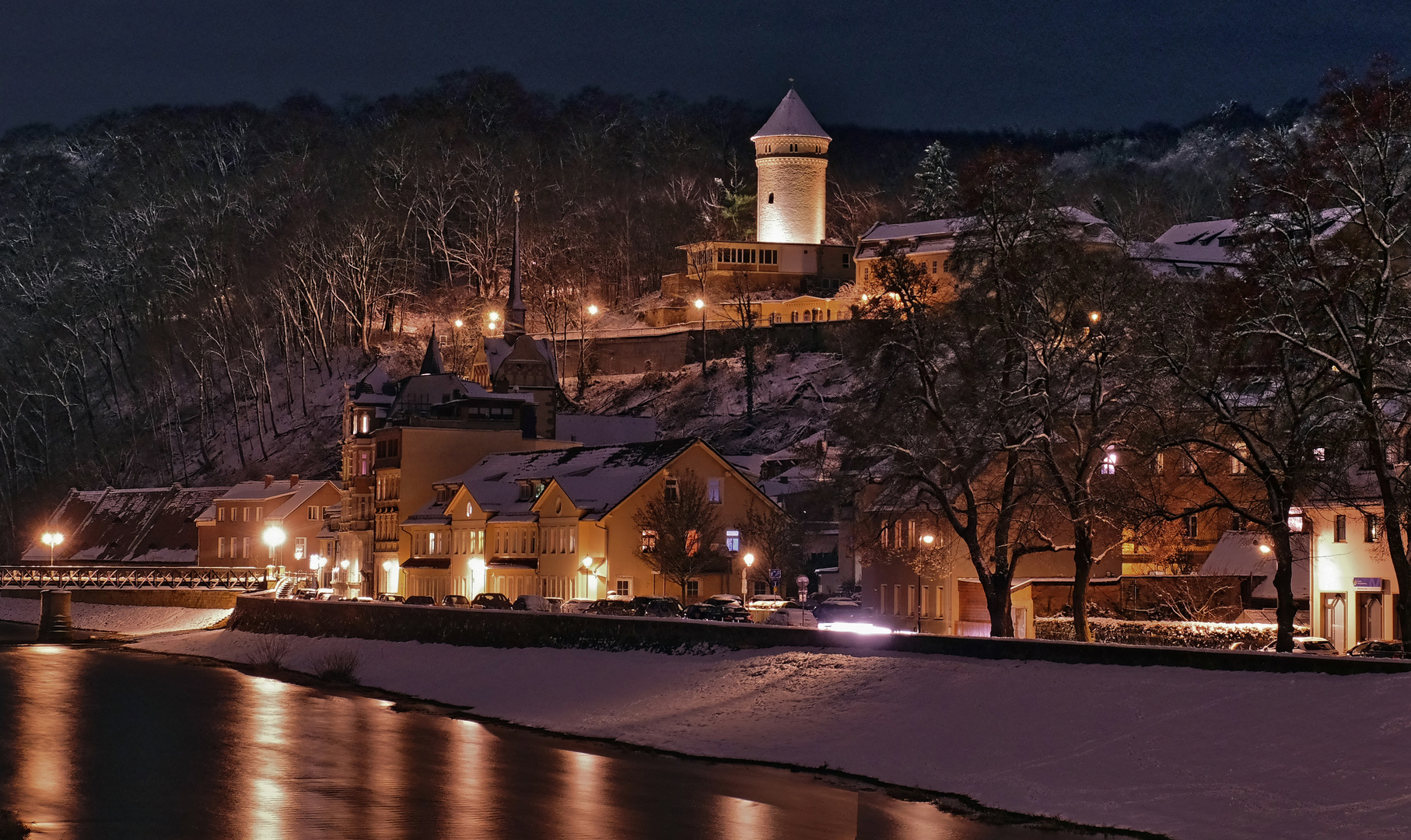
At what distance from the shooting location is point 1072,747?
34594 millimetres

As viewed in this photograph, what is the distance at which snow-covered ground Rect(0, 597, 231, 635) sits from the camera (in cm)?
8456

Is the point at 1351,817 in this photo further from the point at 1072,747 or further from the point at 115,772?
the point at 115,772

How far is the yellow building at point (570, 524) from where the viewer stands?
8244cm

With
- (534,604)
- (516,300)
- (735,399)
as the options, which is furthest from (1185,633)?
(516,300)

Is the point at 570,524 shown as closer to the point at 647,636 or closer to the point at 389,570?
the point at 389,570

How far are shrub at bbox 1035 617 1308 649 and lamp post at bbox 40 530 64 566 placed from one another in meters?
77.0

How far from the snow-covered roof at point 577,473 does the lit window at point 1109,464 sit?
32.5 metres

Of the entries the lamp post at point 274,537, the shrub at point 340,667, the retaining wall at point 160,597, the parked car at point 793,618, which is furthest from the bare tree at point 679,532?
the lamp post at point 274,537

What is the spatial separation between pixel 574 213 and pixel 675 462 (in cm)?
7575

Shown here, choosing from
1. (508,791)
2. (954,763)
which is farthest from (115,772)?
(954,763)

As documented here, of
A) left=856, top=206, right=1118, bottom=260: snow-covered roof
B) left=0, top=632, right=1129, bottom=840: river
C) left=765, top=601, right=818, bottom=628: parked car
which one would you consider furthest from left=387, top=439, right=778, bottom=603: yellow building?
left=856, top=206, right=1118, bottom=260: snow-covered roof

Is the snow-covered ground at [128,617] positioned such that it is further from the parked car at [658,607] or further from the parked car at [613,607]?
the parked car at [658,607]

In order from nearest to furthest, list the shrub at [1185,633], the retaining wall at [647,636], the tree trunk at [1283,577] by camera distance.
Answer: the retaining wall at [647,636]
the tree trunk at [1283,577]
the shrub at [1185,633]

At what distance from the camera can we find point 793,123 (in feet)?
534
